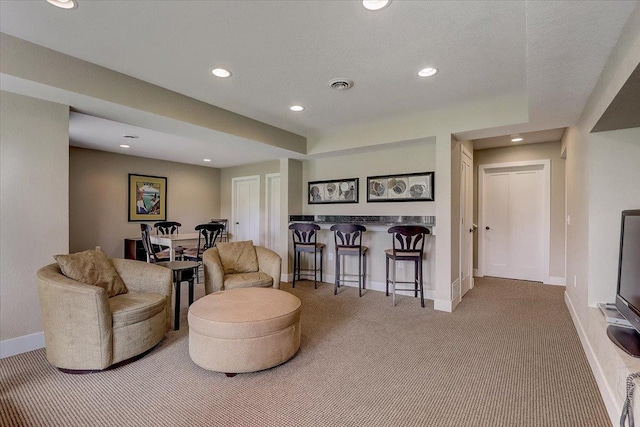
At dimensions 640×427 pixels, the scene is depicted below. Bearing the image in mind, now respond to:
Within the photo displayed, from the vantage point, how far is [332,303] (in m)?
3.93

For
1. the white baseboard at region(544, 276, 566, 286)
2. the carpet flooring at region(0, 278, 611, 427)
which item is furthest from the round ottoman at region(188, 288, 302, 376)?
the white baseboard at region(544, 276, 566, 286)

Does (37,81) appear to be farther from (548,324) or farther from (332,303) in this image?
(548,324)

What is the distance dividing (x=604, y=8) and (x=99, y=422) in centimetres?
328

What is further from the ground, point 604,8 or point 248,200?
point 604,8

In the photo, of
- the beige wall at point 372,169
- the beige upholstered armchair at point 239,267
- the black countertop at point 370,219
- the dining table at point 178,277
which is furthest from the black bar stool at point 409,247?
the dining table at point 178,277

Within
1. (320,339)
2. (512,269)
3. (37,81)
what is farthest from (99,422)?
(512,269)

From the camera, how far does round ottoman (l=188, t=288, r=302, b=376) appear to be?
2.12 m

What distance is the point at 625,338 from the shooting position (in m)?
1.79

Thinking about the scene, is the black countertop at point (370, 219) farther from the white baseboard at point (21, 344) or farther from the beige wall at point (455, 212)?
the white baseboard at point (21, 344)

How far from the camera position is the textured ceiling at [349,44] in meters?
1.76

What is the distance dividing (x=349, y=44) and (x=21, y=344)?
11.6 feet

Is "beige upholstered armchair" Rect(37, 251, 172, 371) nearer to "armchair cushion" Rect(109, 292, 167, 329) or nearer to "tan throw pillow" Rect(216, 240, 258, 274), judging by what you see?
"armchair cushion" Rect(109, 292, 167, 329)

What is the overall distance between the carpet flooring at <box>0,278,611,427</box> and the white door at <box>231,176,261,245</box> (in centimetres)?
442

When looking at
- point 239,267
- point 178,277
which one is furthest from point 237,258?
point 178,277
